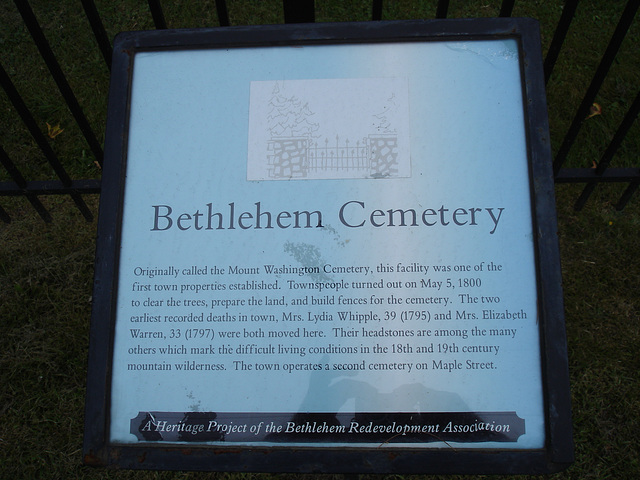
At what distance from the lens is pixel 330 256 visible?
1.59 metres

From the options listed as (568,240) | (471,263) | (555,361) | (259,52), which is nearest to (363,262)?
(471,263)

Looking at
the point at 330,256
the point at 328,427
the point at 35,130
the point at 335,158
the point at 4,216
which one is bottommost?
the point at 328,427

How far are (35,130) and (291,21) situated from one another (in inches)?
48.5

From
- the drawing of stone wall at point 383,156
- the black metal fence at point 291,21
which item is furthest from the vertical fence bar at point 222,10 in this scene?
the drawing of stone wall at point 383,156

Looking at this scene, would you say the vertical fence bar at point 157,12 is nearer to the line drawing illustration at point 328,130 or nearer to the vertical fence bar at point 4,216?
the line drawing illustration at point 328,130

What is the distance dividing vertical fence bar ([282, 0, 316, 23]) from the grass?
1.31 m

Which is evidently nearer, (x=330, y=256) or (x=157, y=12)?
(x=330, y=256)

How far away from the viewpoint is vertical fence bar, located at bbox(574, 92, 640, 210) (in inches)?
86.0

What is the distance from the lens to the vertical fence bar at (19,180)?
7.73 feet

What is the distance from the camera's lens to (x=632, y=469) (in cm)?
225

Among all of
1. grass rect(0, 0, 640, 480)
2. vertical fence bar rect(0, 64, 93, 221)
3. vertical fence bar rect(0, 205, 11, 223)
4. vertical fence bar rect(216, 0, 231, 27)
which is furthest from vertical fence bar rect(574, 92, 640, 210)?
vertical fence bar rect(0, 205, 11, 223)

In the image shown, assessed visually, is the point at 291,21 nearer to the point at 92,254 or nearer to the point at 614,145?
the point at 614,145

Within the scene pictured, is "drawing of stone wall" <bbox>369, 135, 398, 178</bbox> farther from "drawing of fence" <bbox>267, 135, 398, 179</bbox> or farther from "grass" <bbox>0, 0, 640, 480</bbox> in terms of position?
"grass" <bbox>0, 0, 640, 480</bbox>

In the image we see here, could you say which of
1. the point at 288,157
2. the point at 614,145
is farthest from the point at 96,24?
the point at 614,145
